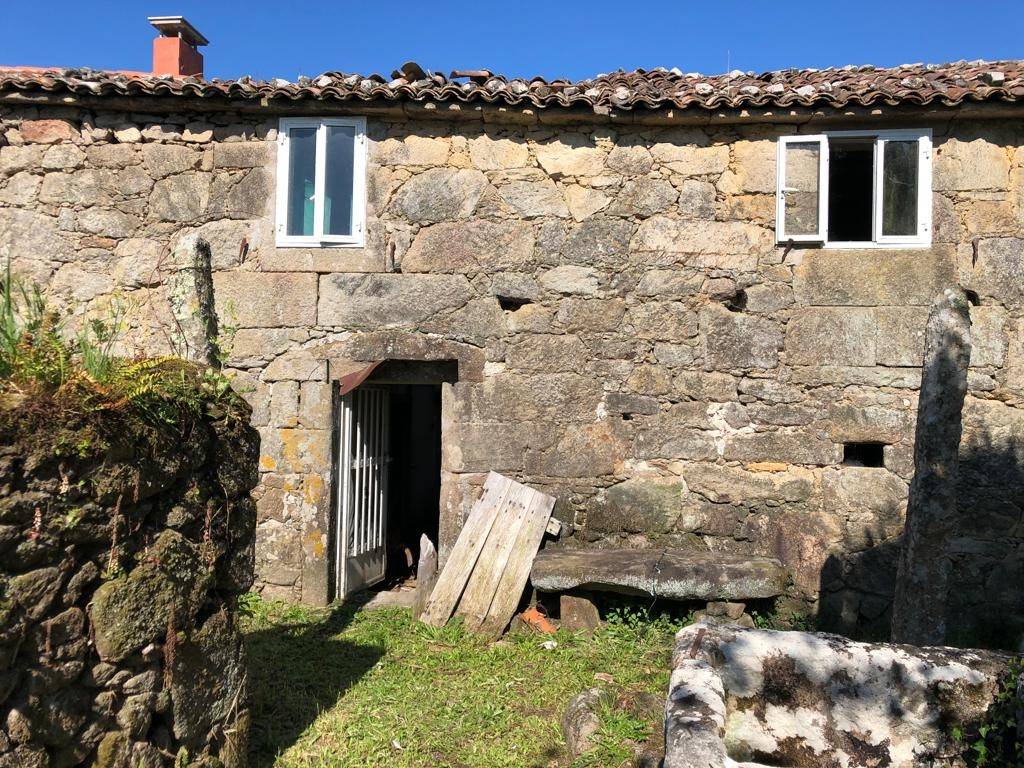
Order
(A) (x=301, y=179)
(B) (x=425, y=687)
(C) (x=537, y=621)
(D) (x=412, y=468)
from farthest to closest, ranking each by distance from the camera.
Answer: (D) (x=412, y=468) < (A) (x=301, y=179) < (C) (x=537, y=621) < (B) (x=425, y=687)

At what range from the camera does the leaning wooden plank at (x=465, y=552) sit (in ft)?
20.2

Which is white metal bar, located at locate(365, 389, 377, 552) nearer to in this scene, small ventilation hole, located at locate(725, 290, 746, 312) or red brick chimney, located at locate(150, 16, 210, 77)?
small ventilation hole, located at locate(725, 290, 746, 312)

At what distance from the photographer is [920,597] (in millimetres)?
4363

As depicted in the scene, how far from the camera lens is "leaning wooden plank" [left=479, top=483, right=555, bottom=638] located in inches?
238

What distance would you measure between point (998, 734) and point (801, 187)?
182 inches

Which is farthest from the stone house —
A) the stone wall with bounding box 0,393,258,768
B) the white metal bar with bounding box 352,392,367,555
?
the stone wall with bounding box 0,393,258,768

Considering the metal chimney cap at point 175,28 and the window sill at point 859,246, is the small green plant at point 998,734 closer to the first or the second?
the window sill at point 859,246

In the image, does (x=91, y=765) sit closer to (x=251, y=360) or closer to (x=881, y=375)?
(x=251, y=360)

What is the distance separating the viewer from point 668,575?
18.9 feet

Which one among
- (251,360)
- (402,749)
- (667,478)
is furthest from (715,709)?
(251,360)

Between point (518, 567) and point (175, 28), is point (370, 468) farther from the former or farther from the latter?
point (175, 28)

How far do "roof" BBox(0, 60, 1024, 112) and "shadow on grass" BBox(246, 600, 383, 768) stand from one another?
13.5ft

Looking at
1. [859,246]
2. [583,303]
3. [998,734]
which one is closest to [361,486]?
[583,303]

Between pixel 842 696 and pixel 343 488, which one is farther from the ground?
pixel 343 488
